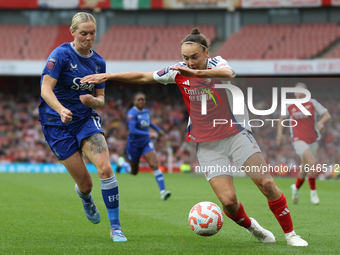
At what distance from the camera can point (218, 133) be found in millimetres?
5176

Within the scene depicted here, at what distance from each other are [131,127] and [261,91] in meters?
15.4

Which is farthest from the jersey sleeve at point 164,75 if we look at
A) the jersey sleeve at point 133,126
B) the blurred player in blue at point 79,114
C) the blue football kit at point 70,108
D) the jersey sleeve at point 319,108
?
the jersey sleeve at point 133,126

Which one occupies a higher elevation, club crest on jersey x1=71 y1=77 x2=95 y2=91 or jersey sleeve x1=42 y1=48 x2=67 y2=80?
jersey sleeve x1=42 y1=48 x2=67 y2=80

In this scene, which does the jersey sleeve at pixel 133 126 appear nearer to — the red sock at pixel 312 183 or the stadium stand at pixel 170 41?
the red sock at pixel 312 183

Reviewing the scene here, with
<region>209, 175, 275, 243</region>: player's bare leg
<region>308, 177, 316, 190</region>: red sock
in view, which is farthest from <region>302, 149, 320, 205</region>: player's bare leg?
<region>209, 175, 275, 243</region>: player's bare leg

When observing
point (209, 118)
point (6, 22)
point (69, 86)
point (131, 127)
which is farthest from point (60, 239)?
point (6, 22)

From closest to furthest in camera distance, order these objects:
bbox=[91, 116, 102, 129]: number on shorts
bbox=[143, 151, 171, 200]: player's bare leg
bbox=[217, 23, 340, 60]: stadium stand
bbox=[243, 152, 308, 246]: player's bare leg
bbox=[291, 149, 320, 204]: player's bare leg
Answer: bbox=[243, 152, 308, 246]: player's bare leg
bbox=[91, 116, 102, 129]: number on shorts
bbox=[291, 149, 320, 204]: player's bare leg
bbox=[143, 151, 171, 200]: player's bare leg
bbox=[217, 23, 340, 60]: stadium stand

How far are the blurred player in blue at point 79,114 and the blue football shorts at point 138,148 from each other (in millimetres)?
Result: 5590

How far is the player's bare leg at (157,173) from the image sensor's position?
10.4 metres

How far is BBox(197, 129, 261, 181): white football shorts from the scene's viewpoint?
5.02 m

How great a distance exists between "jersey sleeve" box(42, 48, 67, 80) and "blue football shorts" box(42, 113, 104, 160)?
25.3 inches

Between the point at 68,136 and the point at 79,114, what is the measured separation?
0.28 metres

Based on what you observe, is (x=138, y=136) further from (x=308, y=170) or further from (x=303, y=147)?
(x=308, y=170)

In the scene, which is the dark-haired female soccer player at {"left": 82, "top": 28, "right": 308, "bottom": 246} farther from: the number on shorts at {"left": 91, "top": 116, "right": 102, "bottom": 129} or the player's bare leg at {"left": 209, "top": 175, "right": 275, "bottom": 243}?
the number on shorts at {"left": 91, "top": 116, "right": 102, "bottom": 129}
